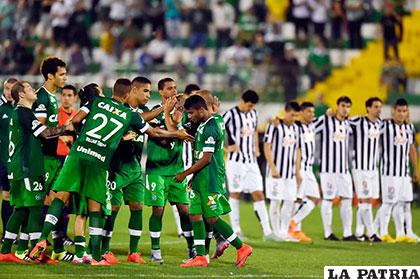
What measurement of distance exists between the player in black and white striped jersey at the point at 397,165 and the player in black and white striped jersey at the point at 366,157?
0.19 meters

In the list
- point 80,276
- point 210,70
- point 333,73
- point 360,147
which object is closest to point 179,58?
point 210,70

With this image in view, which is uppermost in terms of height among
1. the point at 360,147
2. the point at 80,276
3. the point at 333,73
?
the point at 333,73

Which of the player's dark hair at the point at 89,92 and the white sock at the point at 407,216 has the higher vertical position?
the player's dark hair at the point at 89,92

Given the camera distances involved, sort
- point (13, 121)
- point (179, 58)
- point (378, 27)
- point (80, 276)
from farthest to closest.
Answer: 1. point (378, 27)
2. point (179, 58)
3. point (13, 121)
4. point (80, 276)

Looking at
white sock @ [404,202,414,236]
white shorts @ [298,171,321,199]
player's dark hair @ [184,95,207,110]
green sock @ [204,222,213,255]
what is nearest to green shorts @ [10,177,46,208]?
player's dark hair @ [184,95,207,110]

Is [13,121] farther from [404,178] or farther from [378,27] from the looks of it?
[378,27]

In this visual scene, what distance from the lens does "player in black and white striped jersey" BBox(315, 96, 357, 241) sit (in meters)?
18.7

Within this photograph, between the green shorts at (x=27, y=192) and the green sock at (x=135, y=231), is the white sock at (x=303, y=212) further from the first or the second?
the green shorts at (x=27, y=192)

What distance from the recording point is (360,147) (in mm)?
18766

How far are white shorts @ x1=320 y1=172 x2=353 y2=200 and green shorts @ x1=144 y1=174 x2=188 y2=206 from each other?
4355 millimetres

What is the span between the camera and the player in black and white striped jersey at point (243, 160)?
18.2m

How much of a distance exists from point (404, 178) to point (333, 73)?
10.6 meters

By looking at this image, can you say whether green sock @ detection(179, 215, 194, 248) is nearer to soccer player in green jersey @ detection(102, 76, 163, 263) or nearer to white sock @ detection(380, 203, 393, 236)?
soccer player in green jersey @ detection(102, 76, 163, 263)

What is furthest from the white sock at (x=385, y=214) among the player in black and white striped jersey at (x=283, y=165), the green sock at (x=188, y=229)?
the green sock at (x=188, y=229)
